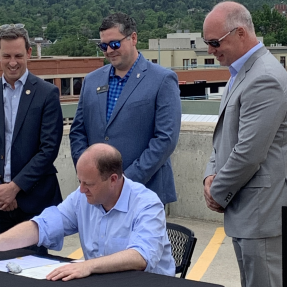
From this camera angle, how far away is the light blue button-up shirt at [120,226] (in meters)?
2.75

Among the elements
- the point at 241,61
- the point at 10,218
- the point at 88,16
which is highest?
the point at 241,61

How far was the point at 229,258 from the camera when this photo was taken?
5.31 m

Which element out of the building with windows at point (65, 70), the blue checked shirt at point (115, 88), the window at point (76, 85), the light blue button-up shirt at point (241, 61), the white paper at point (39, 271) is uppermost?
the light blue button-up shirt at point (241, 61)

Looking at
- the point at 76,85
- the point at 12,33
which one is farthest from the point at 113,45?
the point at 76,85

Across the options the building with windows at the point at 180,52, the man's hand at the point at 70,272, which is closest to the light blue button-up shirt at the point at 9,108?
the man's hand at the point at 70,272

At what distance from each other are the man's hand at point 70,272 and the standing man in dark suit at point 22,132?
5.00 ft

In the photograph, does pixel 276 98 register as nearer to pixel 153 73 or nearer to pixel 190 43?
pixel 153 73

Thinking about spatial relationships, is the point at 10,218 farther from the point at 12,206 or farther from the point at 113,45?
the point at 113,45

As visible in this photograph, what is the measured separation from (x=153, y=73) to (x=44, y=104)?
776mm

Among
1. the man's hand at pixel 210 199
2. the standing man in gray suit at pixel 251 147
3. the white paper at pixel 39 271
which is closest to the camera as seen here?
the white paper at pixel 39 271

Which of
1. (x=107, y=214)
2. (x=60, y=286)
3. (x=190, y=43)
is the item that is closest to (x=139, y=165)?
(x=107, y=214)

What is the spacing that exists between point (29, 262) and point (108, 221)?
44 cm

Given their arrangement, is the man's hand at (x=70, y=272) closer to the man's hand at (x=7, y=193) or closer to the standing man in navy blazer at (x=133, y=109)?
the standing man in navy blazer at (x=133, y=109)

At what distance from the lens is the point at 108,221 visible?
2.90 meters
